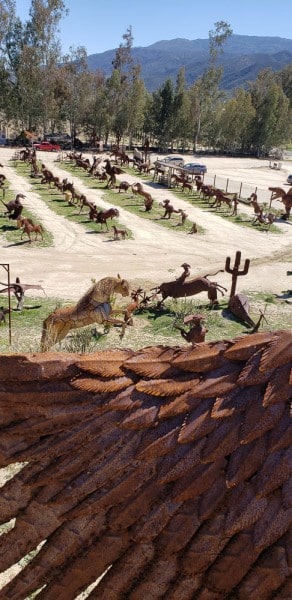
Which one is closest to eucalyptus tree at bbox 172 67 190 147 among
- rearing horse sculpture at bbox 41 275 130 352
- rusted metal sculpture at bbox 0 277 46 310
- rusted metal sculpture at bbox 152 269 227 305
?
rusted metal sculpture at bbox 152 269 227 305

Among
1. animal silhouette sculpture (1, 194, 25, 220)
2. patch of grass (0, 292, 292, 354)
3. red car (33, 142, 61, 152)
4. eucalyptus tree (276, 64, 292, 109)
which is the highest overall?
eucalyptus tree (276, 64, 292, 109)

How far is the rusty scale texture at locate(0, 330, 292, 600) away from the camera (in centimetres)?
207

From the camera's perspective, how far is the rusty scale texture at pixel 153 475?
Result: 6.79 feet

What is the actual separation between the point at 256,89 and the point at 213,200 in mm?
42375

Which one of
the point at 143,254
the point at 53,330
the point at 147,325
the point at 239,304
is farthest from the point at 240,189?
the point at 53,330

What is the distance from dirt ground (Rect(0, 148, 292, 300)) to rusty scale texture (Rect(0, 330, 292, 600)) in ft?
42.4

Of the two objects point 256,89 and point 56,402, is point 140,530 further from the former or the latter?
point 256,89

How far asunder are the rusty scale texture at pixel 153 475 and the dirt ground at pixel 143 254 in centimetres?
1292

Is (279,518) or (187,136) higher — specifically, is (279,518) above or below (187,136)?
below

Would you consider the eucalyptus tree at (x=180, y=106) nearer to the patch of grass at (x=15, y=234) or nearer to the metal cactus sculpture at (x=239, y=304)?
the patch of grass at (x=15, y=234)

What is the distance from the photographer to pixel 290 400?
2.16 m

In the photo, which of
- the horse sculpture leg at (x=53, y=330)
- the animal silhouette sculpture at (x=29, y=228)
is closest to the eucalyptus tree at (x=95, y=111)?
the animal silhouette sculpture at (x=29, y=228)

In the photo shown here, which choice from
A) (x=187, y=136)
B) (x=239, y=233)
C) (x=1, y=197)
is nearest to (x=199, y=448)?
(x=239, y=233)

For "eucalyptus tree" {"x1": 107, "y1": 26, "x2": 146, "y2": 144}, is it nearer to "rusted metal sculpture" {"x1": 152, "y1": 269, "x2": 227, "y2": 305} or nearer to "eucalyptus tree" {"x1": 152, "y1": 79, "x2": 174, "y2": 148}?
"eucalyptus tree" {"x1": 152, "y1": 79, "x2": 174, "y2": 148}
